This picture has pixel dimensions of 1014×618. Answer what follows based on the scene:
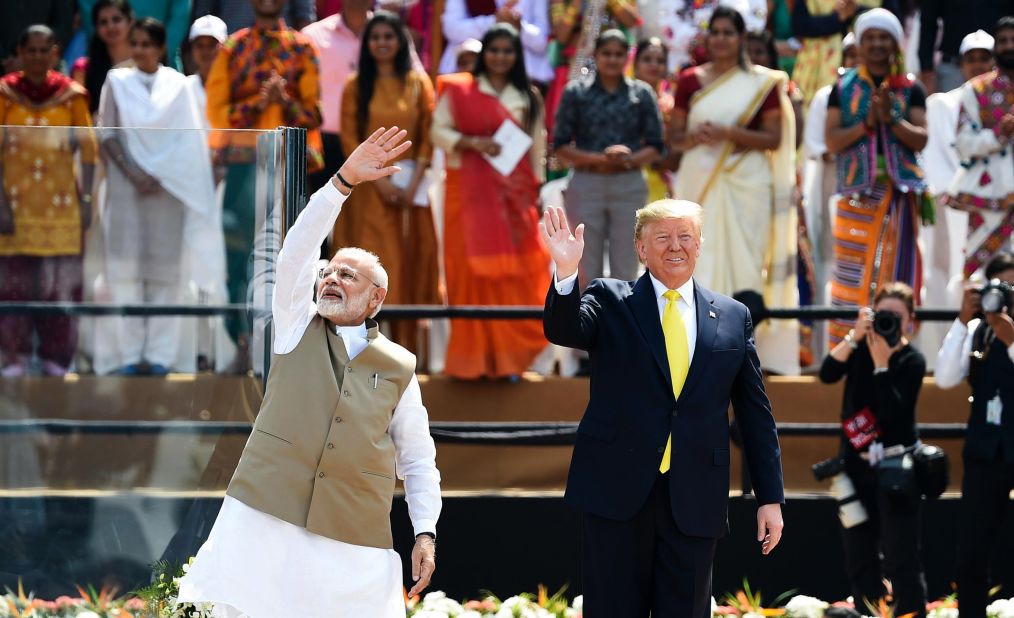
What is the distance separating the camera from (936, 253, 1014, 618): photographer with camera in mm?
7215

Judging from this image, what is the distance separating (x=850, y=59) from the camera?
34.9 feet

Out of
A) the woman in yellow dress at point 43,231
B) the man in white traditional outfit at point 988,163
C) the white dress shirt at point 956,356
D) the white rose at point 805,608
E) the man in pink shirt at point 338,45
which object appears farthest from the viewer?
the man in pink shirt at point 338,45

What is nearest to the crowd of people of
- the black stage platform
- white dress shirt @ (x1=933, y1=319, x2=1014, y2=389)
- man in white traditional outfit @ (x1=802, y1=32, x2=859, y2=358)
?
man in white traditional outfit @ (x1=802, y1=32, x2=859, y2=358)

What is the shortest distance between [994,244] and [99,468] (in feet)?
17.4

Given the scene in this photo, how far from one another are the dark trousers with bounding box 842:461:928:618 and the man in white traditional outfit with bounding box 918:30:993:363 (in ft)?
8.12

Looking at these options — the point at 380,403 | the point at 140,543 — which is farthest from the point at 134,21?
the point at 380,403

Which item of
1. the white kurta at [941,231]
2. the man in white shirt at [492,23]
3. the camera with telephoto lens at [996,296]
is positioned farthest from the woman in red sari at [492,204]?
the camera with telephoto lens at [996,296]

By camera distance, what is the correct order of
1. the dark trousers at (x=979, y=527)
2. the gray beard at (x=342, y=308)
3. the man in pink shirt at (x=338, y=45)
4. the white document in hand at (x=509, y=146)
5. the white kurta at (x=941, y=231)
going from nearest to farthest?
1. the gray beard at (x=342, y=308)
2. the dark trousers at (x=979, y=527)
3. the white document in hand at (x=509, y=146)
4. the white kurta at (x=941, y=231)
5. the man in pink shirt at (x=338, y=45)

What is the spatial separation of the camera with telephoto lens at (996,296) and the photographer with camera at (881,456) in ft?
1.22

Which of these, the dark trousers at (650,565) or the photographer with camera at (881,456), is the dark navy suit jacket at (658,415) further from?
the photographer with camera at (881,456)

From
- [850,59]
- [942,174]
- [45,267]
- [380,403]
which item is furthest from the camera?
[850,59]

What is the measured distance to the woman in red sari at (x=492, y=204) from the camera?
9266 mm

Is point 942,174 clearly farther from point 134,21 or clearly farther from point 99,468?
point 99,468

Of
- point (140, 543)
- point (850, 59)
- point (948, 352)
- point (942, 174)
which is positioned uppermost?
point (850, 59)
